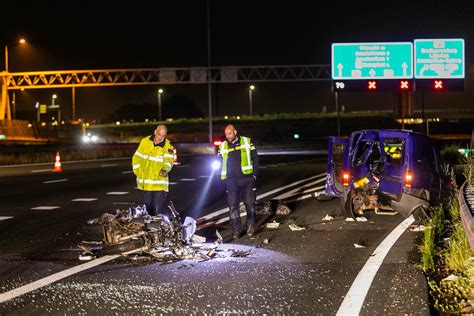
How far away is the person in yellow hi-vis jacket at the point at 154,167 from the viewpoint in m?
10.6

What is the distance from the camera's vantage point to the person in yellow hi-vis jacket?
10633 mm

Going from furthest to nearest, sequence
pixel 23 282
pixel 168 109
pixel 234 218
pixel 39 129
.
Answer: pixel 168 109 < pixel 39 129 < pixel 234 218 < pixel 23 282

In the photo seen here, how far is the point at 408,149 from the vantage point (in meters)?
11.9

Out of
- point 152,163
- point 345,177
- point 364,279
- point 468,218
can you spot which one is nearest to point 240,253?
point 152,163

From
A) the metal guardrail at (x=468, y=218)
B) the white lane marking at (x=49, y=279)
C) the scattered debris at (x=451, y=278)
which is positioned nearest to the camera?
the metal guardrail at (x=468, y=218)

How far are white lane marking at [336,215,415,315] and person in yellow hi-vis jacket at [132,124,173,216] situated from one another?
10.3ft

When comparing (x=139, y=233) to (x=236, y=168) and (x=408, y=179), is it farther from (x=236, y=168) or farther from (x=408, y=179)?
(x=408, y=179)

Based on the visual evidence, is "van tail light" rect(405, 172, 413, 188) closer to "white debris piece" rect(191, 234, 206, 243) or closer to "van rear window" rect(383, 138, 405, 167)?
"van rear window" rect(383, 138, 405, 167)

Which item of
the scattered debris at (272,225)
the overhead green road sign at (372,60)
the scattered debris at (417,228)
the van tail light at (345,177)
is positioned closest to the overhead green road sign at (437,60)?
the overhead green road sign at (372,60)

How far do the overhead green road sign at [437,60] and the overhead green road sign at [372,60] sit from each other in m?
0.50

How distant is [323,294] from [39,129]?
1992 inches

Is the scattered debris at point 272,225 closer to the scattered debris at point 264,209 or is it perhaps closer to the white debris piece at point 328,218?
the white debris piece at point 328,218

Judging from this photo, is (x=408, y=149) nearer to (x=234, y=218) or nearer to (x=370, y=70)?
(x=234, y=218)

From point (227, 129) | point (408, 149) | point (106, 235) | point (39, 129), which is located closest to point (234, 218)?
point (227, 129)
